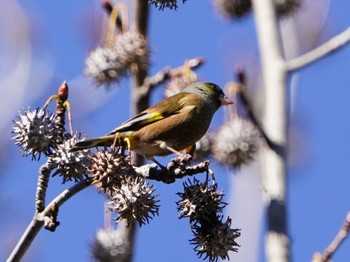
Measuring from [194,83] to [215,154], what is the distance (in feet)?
1.74

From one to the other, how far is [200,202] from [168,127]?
118 centimetres

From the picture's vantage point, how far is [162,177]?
296 centimetres

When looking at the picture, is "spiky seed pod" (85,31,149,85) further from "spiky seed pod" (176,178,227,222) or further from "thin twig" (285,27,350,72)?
"spiky seed pod" (176,178,227,222)

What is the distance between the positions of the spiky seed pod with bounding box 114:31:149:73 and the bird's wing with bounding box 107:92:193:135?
0.37 metres

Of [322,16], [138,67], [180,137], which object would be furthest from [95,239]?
[322,16]

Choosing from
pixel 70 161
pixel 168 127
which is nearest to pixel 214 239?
pixel 70 161

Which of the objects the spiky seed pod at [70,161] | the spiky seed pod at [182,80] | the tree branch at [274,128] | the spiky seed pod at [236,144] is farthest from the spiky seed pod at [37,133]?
the spiky seed pod at [236,144]

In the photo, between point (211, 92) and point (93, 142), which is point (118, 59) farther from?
point (93, 142)

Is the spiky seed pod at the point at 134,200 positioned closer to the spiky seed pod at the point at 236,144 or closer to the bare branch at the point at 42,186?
the bare branch at the point at 42,186

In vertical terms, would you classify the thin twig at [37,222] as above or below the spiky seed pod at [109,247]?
below

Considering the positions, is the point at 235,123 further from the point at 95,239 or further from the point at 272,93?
the point at 95,239

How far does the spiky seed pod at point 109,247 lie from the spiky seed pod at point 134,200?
0.87 metres

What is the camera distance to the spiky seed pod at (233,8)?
5.88 m

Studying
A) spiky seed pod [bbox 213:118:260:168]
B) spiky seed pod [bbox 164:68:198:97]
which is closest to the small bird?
spiky seed pod [bbox 164:68:198:97]
